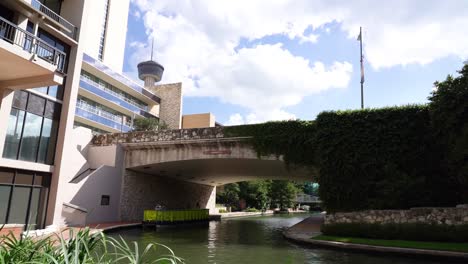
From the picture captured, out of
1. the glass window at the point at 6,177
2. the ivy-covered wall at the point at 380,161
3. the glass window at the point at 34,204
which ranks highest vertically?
the ivy-covered wall at the point at 380,161

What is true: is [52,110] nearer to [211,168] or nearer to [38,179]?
[38,179]

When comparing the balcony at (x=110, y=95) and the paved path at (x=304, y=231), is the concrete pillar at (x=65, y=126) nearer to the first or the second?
the paved path at (x=304, y=231)

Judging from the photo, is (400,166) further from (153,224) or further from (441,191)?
(153,224)

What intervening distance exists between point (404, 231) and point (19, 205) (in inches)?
716

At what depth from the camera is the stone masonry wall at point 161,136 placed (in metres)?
26.2

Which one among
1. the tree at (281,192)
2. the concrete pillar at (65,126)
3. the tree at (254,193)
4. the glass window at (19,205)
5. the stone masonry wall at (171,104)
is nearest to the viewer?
the glass window at (19,205)

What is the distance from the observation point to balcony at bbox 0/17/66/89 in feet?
46.5

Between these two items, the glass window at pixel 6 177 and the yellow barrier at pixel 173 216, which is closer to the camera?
the glass window at pixel 6 177

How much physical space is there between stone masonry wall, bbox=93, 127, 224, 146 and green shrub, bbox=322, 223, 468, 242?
35.7ft

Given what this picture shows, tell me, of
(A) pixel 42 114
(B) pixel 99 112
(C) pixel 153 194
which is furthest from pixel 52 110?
(B) pixel 99 112

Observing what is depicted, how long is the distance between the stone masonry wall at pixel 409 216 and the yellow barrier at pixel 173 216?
12.3 metres

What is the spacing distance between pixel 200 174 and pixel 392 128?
2157 centimetres

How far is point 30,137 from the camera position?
17.8 m

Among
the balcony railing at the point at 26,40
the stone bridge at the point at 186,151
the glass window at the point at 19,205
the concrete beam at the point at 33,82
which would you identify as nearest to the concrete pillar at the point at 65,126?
the glass window at the point at 19,205
